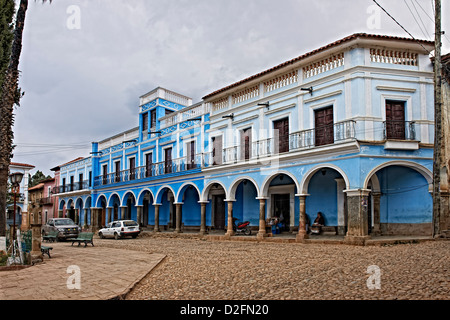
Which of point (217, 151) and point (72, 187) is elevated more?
point (217, 151)

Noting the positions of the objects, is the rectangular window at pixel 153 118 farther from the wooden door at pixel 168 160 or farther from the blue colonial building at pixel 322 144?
the wooden door at pixel 168 160

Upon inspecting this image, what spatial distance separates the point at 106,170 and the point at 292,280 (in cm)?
2725

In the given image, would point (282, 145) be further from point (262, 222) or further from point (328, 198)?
point (262, 222)

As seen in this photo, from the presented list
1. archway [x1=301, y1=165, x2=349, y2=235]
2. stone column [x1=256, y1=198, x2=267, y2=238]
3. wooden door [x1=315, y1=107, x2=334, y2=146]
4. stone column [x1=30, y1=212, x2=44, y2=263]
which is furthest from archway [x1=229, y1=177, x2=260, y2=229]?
stone column [x1=30, y1=212, x2=44, y2=263]

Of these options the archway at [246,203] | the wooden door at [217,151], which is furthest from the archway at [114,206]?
the wooden door at [217,151]

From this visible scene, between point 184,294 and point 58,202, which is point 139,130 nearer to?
point 58,202

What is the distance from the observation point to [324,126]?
50.1 ft

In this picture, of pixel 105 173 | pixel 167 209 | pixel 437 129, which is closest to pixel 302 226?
pixel 437 129

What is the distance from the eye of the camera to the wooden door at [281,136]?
17.1 m

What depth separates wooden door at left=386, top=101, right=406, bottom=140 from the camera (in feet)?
47.8

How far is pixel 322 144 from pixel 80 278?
1081cm

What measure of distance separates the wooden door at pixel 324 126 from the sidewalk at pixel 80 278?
333 inches

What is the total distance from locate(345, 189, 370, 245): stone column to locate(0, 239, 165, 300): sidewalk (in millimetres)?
Answer: 6957

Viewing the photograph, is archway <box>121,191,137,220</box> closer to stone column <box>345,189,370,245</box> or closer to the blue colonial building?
the blue colonial building
